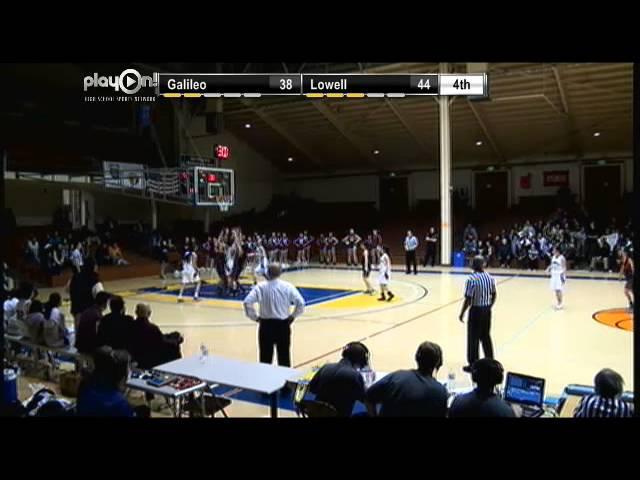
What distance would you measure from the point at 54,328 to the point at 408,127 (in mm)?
21964

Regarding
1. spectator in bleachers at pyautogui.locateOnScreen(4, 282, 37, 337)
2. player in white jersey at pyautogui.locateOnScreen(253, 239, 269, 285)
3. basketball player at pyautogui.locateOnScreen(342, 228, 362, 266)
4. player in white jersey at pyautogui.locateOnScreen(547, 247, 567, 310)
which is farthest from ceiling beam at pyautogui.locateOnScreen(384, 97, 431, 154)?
spectator in bleachers at pyautogui.locateOnScreen(4, 282, 37, 337)

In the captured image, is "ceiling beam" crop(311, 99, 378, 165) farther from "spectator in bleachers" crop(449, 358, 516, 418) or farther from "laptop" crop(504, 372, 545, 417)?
"spectator in bleachers" crop(449, 358, 516, 418)

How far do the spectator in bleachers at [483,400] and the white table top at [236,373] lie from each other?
146cm

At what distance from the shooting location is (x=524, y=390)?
190 inches

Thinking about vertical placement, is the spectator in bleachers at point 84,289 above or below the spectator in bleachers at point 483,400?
above

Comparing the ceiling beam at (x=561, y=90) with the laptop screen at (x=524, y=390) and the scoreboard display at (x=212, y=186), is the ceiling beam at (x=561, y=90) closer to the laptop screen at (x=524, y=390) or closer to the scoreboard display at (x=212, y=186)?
the scoreboard display at (x=212, y=186)

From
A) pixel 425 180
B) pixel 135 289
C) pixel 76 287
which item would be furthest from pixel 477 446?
pixel 425 180

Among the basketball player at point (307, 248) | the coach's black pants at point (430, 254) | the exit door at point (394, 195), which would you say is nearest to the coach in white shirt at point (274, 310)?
the coach's black pants at point (430, 254)

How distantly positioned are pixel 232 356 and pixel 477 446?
5.08 m

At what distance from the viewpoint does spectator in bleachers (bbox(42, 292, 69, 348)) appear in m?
6.99

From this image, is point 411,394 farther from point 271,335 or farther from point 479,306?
point 479,306

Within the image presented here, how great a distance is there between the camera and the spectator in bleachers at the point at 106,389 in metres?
3.92

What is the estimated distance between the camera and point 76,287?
8469 millimetres
